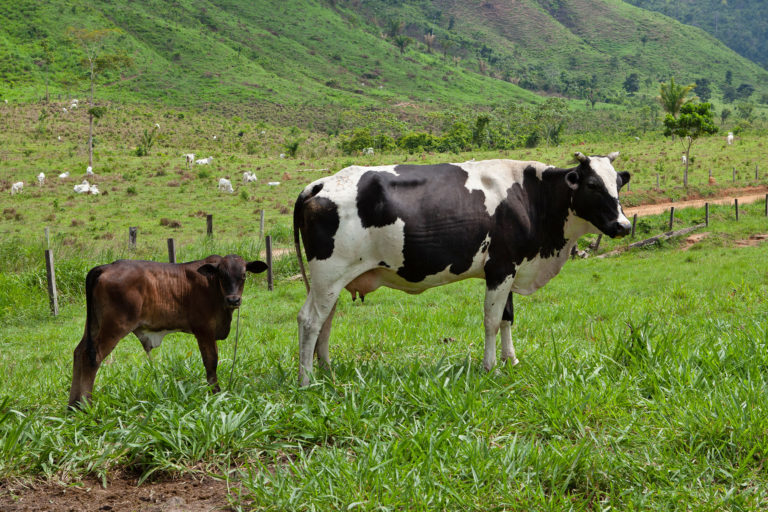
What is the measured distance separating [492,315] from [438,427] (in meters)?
1.68

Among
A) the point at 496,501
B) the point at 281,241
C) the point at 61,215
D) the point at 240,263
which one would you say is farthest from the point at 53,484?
the point at 61,215

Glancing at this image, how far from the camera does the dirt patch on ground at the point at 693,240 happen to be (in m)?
22.9

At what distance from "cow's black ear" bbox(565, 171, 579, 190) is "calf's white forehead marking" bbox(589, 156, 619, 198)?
162 mm

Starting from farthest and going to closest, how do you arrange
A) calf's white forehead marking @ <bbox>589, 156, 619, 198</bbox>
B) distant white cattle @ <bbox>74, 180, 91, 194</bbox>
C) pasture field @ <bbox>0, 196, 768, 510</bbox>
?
distant white cattle @ <bbox>74, 180, 91, 194</bbox> → calf's white forehead marking @ <bbox>589, 156, 619, 198</bbox> → pasture field @ <bbox>0, 196, 768, 510</bbox>

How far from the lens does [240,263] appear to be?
199 inches

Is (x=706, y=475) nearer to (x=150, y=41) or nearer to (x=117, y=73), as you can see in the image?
(x=117, y=73)

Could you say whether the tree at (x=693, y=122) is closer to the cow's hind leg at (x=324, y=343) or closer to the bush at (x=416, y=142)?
the bush at (x=416, y=142)

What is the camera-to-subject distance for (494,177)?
232 inches

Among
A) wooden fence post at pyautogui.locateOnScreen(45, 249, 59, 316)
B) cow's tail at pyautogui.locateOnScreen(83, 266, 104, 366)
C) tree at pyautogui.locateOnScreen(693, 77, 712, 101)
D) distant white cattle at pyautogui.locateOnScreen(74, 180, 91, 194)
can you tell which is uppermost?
tree at pyautogui.locateOnScreen(693, 77, 712, 101)

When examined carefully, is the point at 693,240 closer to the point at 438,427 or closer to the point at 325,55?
the point at 438,427

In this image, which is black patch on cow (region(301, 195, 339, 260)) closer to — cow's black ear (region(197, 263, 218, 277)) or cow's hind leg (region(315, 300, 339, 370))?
cow's hind leg (region(315, 300, 339, 370))

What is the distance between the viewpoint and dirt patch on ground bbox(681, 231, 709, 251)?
2289 centimetres

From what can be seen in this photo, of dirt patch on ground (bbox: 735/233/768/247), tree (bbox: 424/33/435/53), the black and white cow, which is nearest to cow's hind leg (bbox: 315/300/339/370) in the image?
the black and white cow

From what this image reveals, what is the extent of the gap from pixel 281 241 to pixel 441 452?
18323 mm
